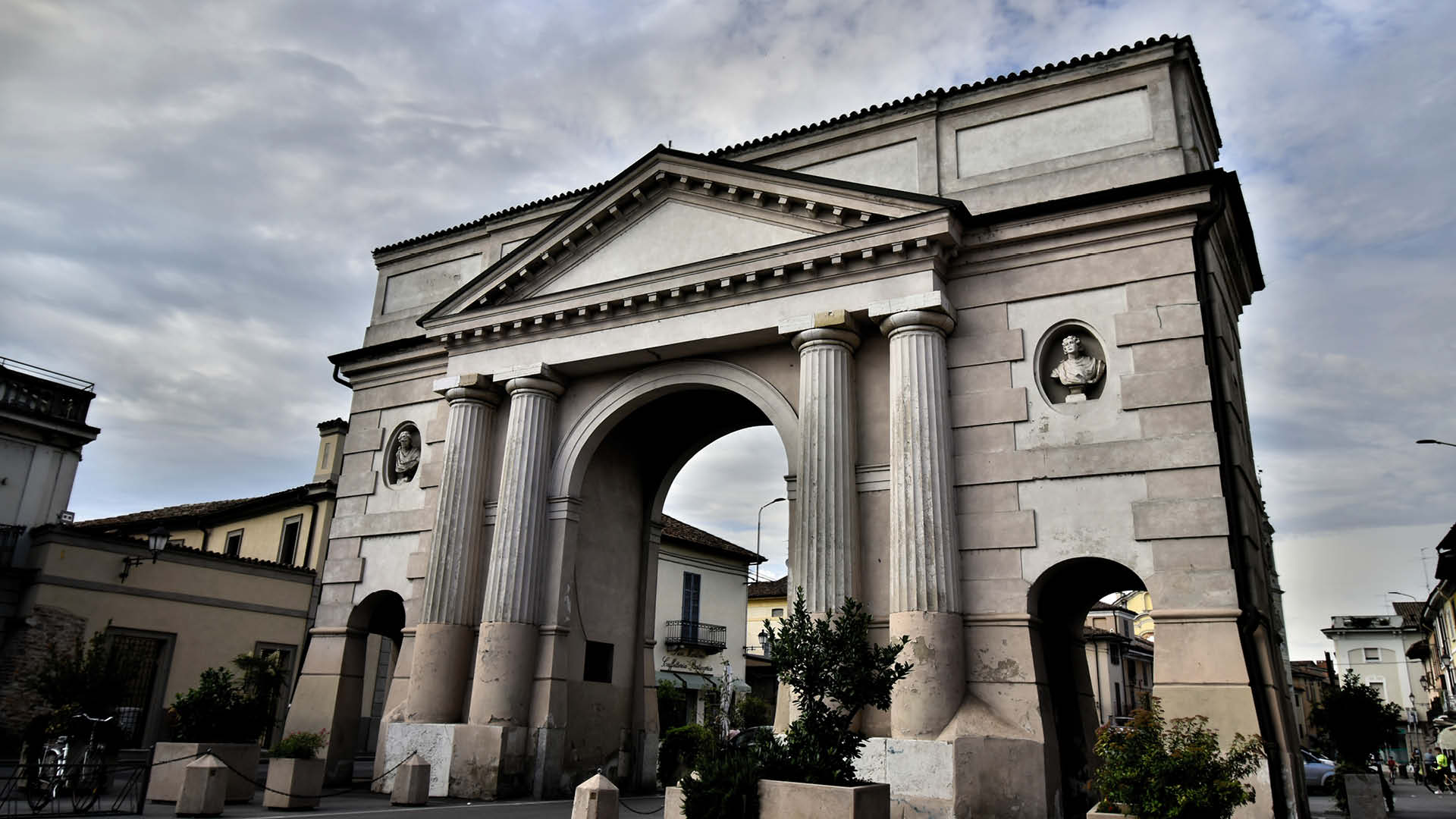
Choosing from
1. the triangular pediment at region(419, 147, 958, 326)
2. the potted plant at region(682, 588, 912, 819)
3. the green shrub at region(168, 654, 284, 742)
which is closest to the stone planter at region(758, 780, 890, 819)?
the potted plant at region(682, 588, 912, 819)

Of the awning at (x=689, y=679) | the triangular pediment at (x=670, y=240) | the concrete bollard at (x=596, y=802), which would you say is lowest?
the concrete bollard at (x=596, y=802)

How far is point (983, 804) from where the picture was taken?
12680 millimetres

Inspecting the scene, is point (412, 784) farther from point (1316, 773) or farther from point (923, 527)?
point (1316, 773)

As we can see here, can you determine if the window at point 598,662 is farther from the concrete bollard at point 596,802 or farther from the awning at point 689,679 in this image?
the awning at point 689,679

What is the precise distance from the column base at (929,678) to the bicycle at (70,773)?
10753 mm

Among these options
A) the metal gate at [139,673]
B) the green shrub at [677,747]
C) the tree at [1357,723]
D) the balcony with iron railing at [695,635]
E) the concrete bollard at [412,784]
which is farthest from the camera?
the balcony with iron railing at [695,635]

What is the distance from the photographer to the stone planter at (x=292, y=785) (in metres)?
14.6

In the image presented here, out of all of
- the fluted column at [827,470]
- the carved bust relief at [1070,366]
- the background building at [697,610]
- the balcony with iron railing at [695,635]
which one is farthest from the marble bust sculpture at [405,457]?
the balcony with iron railing at [695,635]

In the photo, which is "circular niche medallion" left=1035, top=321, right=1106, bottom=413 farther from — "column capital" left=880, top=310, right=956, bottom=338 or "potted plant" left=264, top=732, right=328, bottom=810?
"potted plant" left=264, top=732, right=328, bottom=810

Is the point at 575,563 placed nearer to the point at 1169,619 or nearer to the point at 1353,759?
the point at 1169,619

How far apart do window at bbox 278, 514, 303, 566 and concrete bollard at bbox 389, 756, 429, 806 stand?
60.3 feet

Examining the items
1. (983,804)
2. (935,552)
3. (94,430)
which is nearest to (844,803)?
(983,804)

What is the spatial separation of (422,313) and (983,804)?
16.3 meters

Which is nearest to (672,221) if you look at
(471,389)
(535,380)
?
(535,380)
